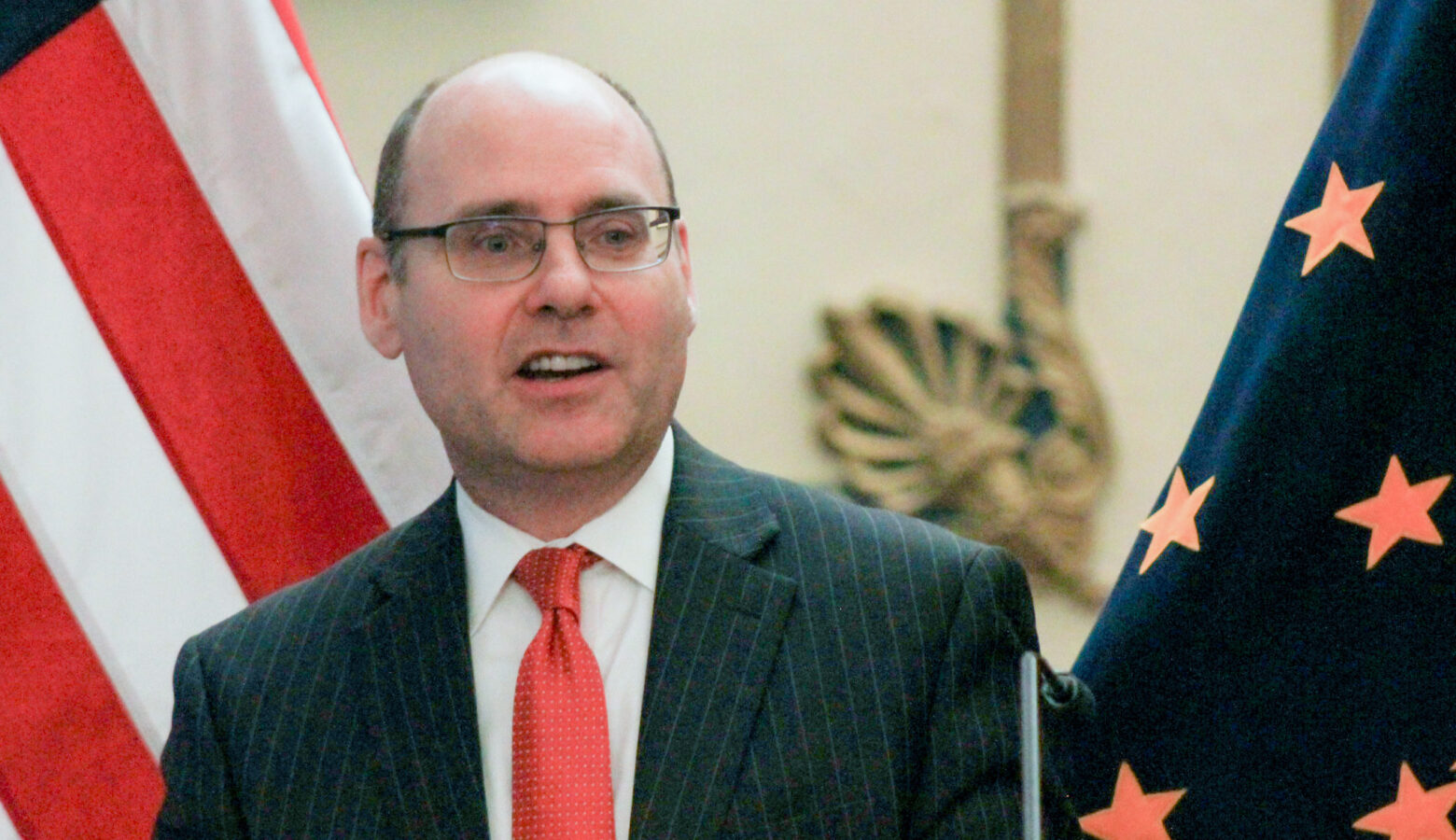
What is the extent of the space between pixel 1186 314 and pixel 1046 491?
602 mm

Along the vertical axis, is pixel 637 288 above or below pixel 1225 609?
above

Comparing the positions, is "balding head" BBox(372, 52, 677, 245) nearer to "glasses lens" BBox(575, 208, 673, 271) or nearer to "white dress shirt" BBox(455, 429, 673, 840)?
"glasses lens" BBox(575, 208, 673, 271)

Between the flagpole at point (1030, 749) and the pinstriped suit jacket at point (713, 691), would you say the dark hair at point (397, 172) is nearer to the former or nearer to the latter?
the pinstriped suit jacket at point (713, 691)

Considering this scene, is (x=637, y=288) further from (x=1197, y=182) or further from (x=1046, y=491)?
(x=1197, y=182)

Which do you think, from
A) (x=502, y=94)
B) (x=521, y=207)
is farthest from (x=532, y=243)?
(x=502, y=94)

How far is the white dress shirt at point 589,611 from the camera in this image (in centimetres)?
147

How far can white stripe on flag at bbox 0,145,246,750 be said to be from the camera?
6.25ft

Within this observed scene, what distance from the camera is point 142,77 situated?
199 centimetres

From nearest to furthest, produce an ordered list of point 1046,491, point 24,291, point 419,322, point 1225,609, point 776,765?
point 776,765
point 419,322
point 1225,609
point 24,291
point 1046,491

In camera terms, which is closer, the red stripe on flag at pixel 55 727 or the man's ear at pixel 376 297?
the man's ear at pixel 376 297

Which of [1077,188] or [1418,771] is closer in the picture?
[1418,771]

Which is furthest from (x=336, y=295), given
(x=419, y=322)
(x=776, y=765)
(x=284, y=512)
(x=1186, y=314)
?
(x=1186, y=314)

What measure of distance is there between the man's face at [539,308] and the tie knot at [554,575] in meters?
0.07

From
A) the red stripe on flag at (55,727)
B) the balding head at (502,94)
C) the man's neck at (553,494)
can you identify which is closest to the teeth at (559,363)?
the man's neck at (553,494)
